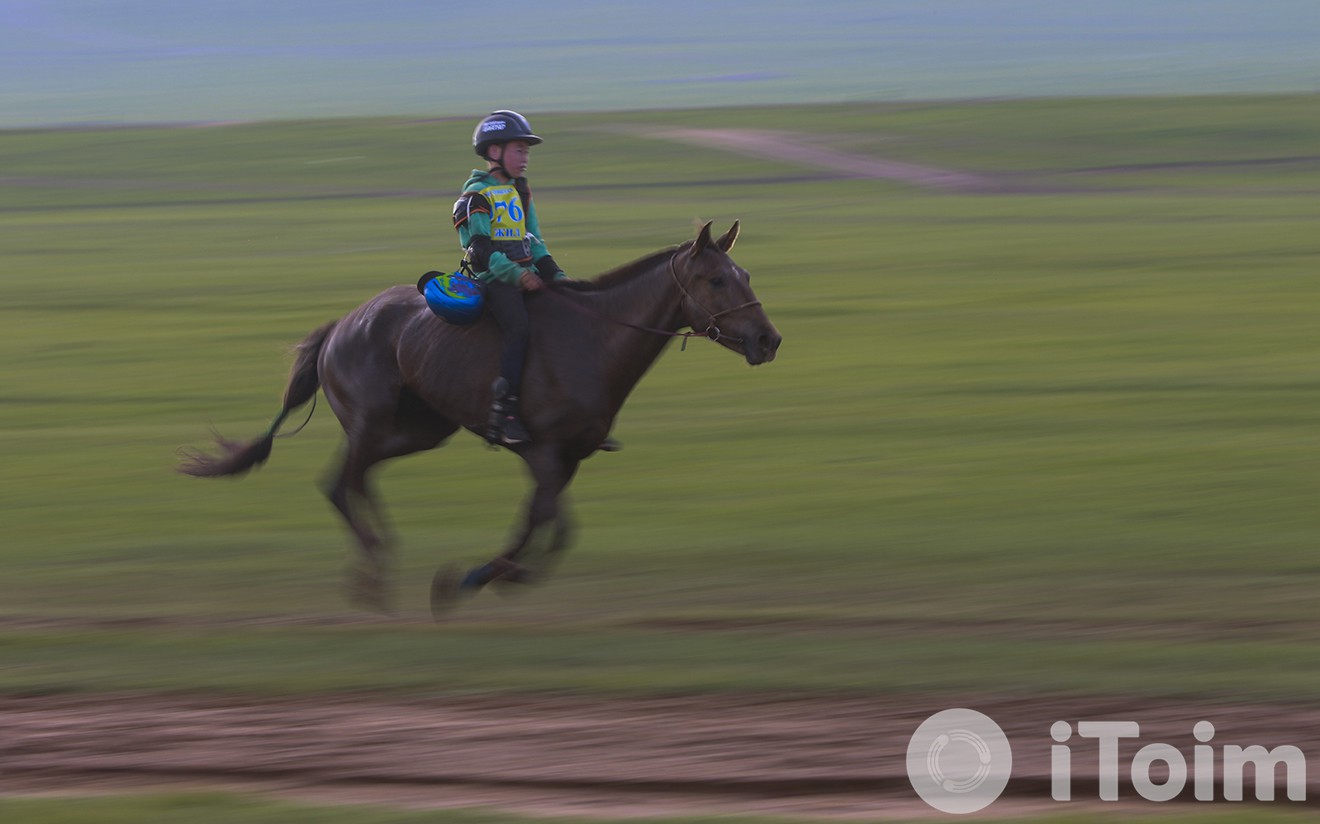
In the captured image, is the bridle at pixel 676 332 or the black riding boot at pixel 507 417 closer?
the bridle at pixel 676 332

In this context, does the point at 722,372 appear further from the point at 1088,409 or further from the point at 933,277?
the point at 933,277

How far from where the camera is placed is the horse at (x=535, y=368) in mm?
9219

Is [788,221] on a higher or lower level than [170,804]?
higher

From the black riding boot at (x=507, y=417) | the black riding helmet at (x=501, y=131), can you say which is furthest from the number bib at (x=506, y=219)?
the black riding boot at (x=507, y=417)

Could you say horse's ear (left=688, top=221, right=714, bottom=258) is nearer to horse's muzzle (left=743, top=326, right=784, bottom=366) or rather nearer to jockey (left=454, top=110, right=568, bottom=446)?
horse's muzzle (left=743, top=326, right=784, bottom=366)

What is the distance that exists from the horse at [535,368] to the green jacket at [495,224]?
0.27 meters

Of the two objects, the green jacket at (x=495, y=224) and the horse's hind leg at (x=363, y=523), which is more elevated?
the green jacket at (x=495, y=224)

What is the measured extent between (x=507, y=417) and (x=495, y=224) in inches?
40.7

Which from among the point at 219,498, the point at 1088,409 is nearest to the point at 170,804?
the point at 219,498

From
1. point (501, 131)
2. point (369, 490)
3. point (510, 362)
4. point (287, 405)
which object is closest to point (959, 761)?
point (510, 362)

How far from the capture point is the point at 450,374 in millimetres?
9672

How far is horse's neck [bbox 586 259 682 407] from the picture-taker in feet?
30.8

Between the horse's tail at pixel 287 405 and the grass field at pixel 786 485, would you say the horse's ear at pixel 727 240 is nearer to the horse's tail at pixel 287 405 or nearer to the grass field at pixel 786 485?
the grass field at pixel 786 485

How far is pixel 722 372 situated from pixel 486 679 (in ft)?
34.2
